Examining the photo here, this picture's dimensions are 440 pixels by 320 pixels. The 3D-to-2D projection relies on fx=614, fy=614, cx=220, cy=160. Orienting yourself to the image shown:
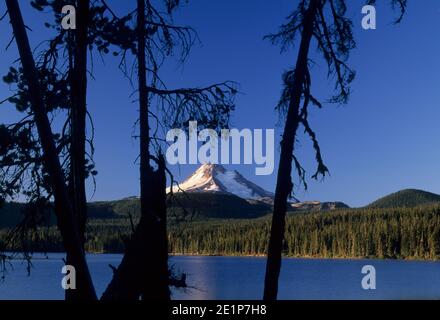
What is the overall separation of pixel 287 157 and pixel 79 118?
348cm

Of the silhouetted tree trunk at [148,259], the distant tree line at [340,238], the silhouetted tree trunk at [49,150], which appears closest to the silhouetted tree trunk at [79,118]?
A: the silhouetted tree trunk at [148,259]

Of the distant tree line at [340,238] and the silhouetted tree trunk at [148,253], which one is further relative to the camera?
the distant tree line at [340,238]

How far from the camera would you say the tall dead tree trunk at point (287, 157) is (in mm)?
9852

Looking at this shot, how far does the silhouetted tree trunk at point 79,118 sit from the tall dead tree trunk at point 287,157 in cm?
307

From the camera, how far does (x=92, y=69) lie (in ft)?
34.5

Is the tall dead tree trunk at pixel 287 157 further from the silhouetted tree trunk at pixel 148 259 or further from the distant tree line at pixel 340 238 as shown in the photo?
the distant tree line at pixel 340 238

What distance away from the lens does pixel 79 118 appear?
10.0 meters

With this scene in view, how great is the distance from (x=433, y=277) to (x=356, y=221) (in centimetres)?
7897

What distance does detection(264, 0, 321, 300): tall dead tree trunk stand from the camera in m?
9.85

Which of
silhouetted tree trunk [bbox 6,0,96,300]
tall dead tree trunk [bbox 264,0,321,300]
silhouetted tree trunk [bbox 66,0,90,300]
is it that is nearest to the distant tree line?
silhouetted tree trunk [bbox 66,0,90,300]

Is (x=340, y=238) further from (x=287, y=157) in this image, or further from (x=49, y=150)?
(x=49, y=150)

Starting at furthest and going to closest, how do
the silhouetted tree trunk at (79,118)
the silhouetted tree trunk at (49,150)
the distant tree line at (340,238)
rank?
1. the distant tree line at (340,238)
2. the silhouetted tree trunk at (79,118)
3. the silhouetted tree trunk at (49,150)
